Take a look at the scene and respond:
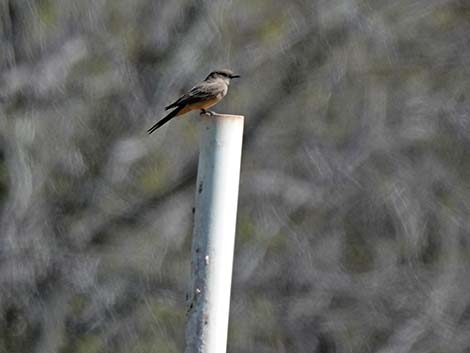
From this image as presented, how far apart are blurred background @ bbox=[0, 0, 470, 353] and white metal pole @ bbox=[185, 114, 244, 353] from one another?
601 centimetres

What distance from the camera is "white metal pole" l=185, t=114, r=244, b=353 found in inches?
192

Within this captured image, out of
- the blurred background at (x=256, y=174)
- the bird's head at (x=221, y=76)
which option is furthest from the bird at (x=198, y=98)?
the blurred background at (x=256, y=174)

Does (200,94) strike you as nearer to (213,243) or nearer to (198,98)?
(198,98)

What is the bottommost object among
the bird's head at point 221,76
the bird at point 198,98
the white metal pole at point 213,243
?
the white metal pole at point 213,243

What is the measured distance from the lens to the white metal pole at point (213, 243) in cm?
488

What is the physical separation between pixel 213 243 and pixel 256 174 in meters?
6.48

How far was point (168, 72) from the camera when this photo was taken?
11.0 metres

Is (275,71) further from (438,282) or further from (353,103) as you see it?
(438,282)

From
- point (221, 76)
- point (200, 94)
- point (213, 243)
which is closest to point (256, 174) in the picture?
point (221, 76)

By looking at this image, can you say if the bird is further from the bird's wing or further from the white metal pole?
the white metal pole

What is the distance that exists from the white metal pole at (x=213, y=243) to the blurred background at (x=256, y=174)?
601 cm

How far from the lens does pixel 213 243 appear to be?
16.0 ft

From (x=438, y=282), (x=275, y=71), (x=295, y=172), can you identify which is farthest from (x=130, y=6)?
(x=438, y=282)

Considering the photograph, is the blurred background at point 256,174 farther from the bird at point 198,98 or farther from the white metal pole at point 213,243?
the white metal pole at point 213,243
